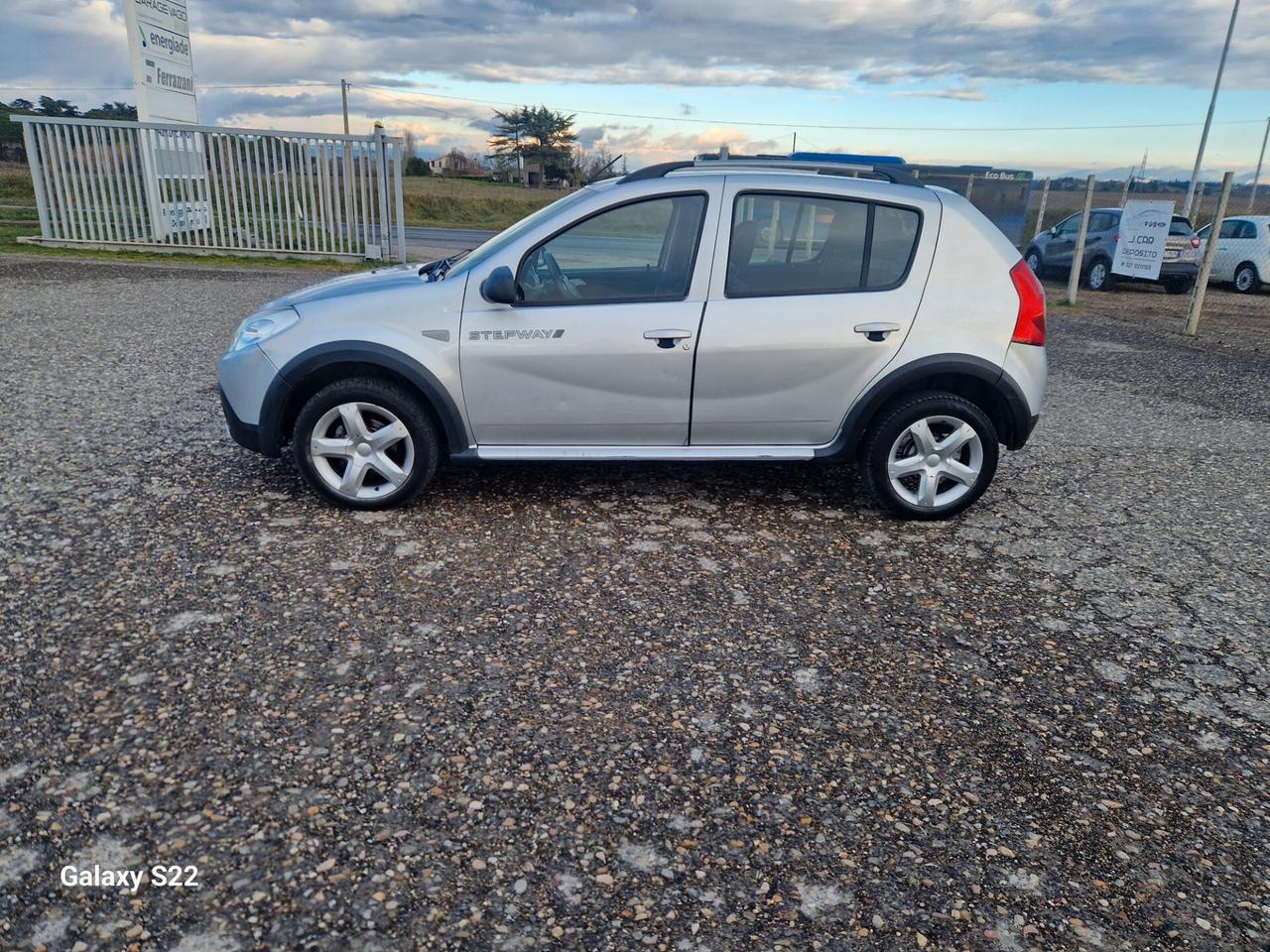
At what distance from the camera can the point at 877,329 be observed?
15.3ft

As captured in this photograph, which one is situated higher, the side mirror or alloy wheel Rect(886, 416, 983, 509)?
the side mirror

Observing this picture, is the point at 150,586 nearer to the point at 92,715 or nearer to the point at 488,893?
the point at 92,715

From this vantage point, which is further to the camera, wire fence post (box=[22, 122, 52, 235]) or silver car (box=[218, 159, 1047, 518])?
wire fence post (box=[22, 122, 52, 235])

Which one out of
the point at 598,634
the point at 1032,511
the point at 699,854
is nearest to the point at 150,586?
the point at 598,634

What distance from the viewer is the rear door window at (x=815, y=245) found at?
15.3 feet

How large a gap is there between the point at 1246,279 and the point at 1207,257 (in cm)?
800

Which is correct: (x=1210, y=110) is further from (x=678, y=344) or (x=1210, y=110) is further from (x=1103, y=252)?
(x=678, y=344)

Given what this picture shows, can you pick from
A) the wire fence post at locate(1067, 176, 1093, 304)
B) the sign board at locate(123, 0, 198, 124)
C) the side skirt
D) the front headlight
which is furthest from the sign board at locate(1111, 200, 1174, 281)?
the sign board at locate(123, 0, 198, 124)

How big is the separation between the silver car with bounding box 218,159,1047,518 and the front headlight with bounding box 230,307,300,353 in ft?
0.04

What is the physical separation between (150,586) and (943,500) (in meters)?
3.85

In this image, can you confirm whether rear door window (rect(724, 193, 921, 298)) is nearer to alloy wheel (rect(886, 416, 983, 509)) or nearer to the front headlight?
alloy wheel (rect(886, 416, 983, 509))

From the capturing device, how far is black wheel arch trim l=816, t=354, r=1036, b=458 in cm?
466

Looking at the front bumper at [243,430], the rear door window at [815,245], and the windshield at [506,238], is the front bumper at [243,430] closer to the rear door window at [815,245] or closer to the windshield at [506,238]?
the windshield at [506,238]

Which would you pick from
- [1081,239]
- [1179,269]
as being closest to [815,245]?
[1081,239]
